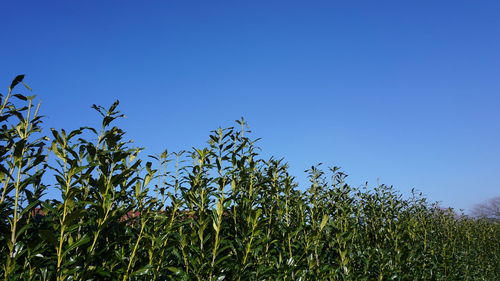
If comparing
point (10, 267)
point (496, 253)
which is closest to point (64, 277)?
point (10, 267)

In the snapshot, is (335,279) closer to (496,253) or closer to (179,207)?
(179,207)

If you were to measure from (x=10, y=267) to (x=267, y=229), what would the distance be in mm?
3303

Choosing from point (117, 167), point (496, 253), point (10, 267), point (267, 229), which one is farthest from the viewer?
point (496, 253)

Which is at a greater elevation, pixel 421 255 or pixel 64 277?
pixel 421 255

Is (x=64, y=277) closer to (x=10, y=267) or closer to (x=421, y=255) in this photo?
(x=10, y=267)

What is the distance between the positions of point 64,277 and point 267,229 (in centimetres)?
302

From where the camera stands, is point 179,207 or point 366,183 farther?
point 366,183

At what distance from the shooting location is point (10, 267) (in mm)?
2680

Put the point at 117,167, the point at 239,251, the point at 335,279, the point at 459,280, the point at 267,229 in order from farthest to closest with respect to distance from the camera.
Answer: the point at 459,280
the point at 335,279
the point at 267,229
the point at 239,251
the point at 117,167

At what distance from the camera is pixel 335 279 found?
5.93 metres

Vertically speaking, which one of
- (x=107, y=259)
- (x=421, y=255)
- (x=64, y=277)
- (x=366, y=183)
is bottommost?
(x=64, y=277)

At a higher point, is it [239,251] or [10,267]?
[239,251]

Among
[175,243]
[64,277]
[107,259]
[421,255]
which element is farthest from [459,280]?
[64,277]

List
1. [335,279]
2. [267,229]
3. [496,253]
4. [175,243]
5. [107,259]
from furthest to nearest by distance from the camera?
[496,253] → [335,279] → [267,229] → [175,243] → [107,259]
